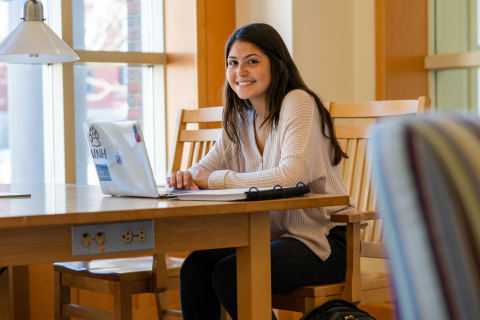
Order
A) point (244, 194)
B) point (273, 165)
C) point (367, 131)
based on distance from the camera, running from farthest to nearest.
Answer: point (367, 131) < point (273, 165) < point (244, 194)

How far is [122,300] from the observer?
173 cm

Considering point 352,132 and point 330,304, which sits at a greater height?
point 352,132

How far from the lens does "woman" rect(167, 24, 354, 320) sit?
140cm

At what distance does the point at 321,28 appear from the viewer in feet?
8.40

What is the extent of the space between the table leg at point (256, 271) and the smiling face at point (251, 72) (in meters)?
0.59

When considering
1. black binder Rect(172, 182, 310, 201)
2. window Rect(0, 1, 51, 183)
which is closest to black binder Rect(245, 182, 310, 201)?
black binder Rect(172, 182, 310, 201)

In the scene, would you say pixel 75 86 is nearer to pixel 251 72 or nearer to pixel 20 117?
pixel 20 117

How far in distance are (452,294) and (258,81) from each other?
138cm

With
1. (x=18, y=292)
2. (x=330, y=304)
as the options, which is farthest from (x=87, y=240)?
(x=18, y=292)

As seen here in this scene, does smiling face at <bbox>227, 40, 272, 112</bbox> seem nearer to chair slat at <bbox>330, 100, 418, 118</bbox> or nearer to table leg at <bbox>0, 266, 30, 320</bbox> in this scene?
chair slat at <bbox>330, 100, 418, 118</bbox>

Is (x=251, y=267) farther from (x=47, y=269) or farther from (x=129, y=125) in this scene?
(x=47, y=269)

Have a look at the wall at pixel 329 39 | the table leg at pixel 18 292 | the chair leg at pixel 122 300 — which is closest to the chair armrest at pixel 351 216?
the chair leg at pixel 122 300

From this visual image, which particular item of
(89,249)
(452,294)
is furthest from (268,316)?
(452,294)

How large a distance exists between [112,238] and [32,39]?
87 centimetres
